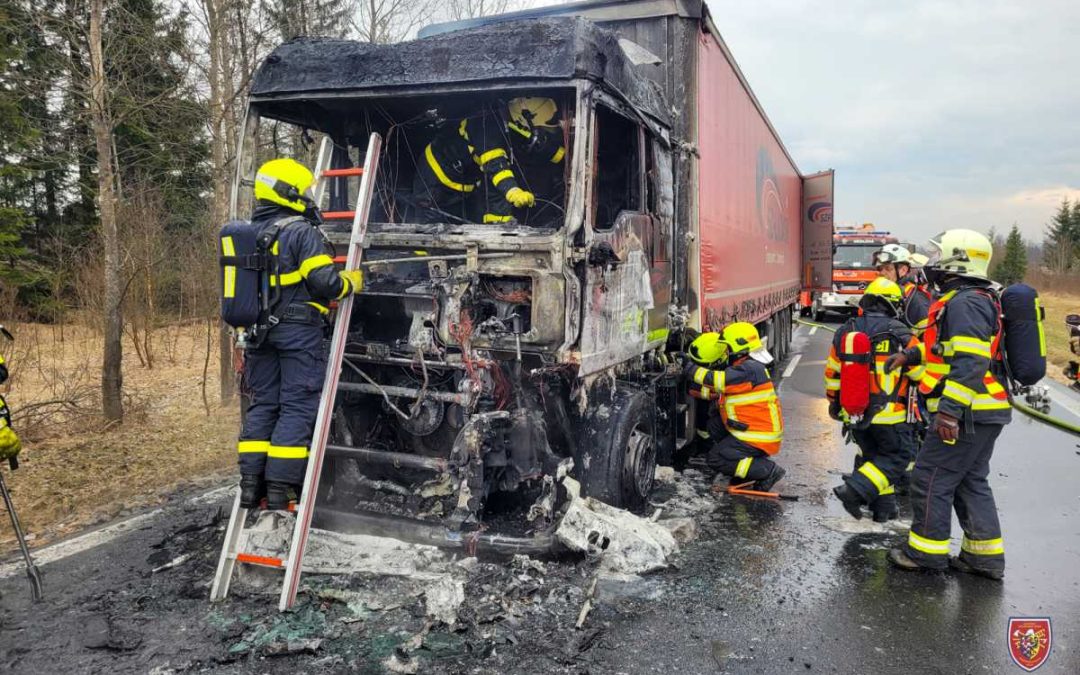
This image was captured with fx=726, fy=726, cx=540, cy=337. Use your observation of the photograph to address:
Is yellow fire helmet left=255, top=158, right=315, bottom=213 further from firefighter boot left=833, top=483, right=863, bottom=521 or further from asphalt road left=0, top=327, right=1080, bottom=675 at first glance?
firefighter boot left=833, top=483, right=863, bottom=521

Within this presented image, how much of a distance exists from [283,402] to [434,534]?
3.28 ft

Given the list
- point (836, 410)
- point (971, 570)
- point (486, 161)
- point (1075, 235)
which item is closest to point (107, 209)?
point (486, 161)

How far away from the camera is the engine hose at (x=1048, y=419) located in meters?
7.21

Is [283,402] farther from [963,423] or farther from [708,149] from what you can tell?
[708,149]

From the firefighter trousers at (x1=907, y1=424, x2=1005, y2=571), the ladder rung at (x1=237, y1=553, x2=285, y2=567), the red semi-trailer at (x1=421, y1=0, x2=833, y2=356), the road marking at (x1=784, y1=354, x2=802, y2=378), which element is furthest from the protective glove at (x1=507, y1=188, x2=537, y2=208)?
the road marking at (x1=784, y1=354, x2=802, y2=378)

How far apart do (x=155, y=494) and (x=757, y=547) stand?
409cm

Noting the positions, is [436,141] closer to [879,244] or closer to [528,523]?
[528,523]

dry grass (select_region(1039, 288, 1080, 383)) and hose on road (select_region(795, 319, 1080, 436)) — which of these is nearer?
hose on road (select_region(795, 319, 1080, 436))

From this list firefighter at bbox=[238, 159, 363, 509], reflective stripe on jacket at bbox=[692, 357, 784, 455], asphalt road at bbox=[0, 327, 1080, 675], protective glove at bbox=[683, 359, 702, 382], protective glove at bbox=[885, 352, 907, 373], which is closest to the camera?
asphalt road at bbox=[0, 327, 1080, 675]

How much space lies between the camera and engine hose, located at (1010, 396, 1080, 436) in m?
7.21

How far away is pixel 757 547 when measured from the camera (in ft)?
14.2

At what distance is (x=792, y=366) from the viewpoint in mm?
12656

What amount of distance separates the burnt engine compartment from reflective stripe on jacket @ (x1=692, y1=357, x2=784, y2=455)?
1.62m

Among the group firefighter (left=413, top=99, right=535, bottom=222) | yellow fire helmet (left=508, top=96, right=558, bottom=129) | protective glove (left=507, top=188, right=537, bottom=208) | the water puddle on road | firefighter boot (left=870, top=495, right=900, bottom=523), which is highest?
yellow fire helmet (left=508, top=96, right=558, bottom=129)
